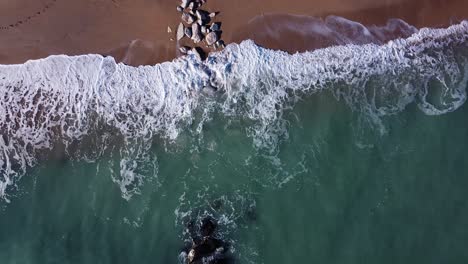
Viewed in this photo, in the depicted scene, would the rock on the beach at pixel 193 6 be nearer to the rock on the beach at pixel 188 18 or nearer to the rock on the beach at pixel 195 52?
the rock on the beach at pixel 188 18

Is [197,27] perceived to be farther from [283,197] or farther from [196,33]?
[283,197]

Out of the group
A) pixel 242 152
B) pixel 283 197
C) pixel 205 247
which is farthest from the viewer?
pixel 242 152

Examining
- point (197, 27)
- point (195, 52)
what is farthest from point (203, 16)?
point (195, 52)

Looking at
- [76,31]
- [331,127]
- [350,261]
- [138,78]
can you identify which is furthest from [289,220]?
[76,31]

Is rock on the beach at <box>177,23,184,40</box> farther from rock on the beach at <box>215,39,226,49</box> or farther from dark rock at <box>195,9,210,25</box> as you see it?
rock on the beach at <box>215,39,226,49</box>

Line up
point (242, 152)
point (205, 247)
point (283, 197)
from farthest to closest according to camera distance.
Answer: point (242, 152) < point (283, 197) < point (205, 247)

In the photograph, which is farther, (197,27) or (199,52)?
(199,52)

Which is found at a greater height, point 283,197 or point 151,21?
point 151,21

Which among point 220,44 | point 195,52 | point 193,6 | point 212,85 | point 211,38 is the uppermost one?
point 193,6
